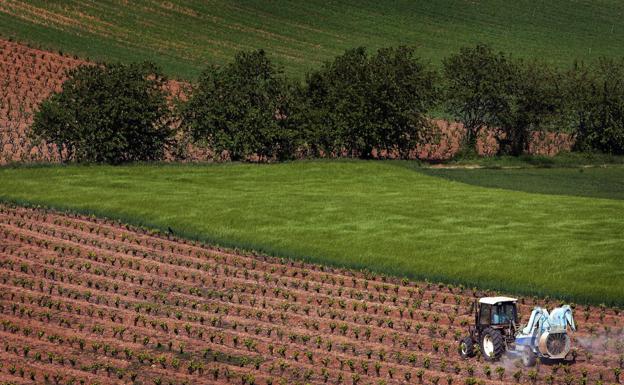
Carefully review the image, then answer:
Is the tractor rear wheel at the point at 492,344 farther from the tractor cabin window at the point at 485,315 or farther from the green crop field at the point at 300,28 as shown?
the green crop field at the point at 300,28

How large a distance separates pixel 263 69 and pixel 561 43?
75.8 metres

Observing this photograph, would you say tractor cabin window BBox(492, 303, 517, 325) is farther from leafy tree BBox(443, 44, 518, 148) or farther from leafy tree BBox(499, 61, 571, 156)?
leafy tree BBox(499, 61, 571, 156)

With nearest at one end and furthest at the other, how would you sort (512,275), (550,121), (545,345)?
(545,345) → (512,275) → (550,121)

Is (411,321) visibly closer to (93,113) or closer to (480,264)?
(480,264)

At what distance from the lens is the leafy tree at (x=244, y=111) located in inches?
3179

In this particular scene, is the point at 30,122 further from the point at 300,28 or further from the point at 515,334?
the point at 300,28

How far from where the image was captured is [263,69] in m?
83.0

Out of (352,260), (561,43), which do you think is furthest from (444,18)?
(352,260)

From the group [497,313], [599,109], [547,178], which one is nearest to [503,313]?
[497,313]

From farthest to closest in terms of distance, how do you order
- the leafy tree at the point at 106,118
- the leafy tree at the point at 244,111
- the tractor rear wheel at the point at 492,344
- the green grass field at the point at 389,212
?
the leafy tree at the point at 244,111
the leafy tree at the point at 106,118
the green grass field at the point at 389,212
the tractor rear wheel at the point at 492,344

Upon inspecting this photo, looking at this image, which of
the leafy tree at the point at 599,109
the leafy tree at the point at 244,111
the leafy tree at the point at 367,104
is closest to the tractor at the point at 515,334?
the leafy tree at the point at 244,111

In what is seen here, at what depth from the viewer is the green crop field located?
11631cm

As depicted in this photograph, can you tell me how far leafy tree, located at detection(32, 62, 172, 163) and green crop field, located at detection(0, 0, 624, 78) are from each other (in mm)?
30668

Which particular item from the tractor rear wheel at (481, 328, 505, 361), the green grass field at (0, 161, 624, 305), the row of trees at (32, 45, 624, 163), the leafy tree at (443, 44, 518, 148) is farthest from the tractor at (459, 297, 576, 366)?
the leafy tree at (443, 44, 518, 148)
